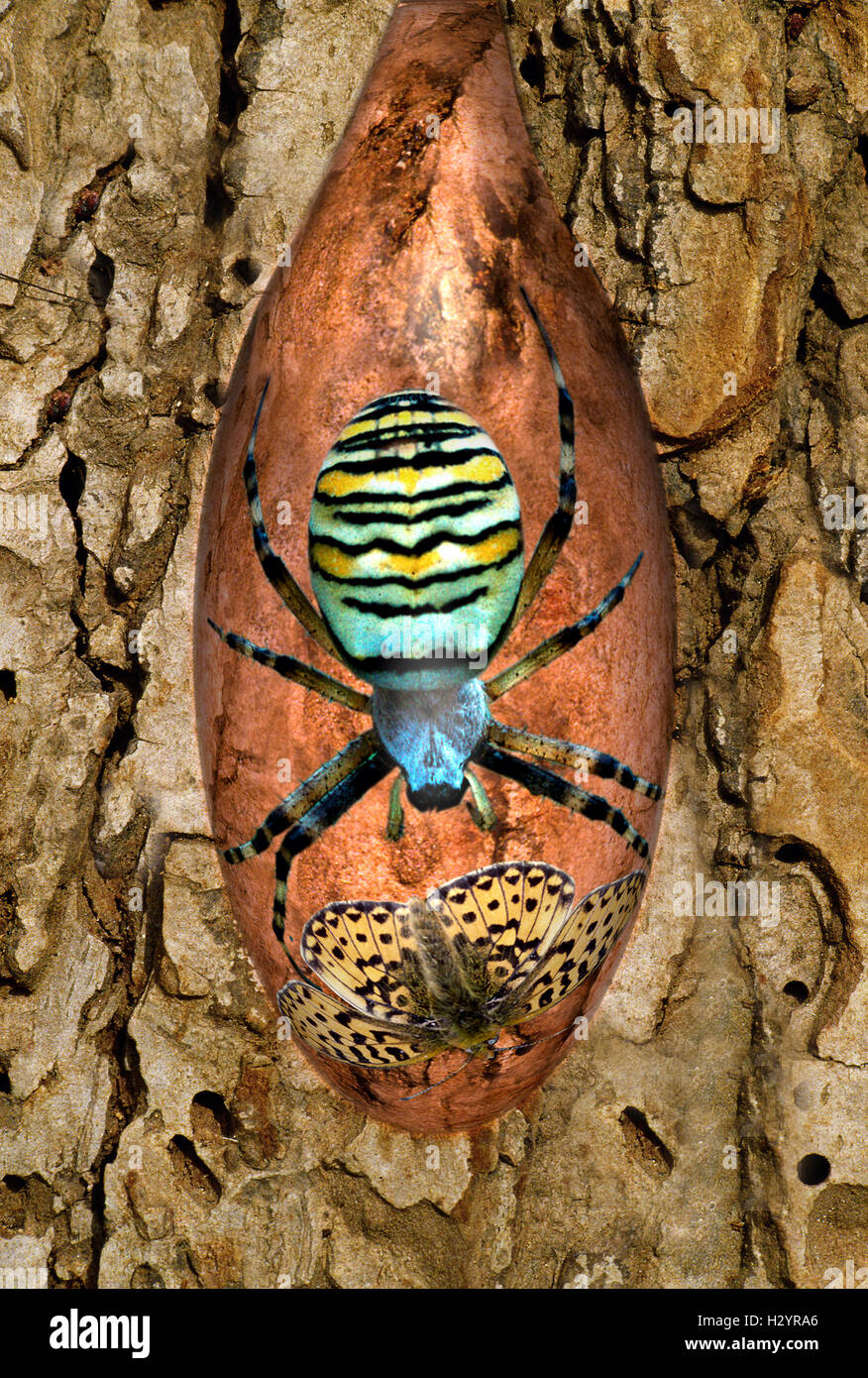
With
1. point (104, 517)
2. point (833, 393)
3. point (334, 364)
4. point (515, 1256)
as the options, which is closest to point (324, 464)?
point (334, 364)

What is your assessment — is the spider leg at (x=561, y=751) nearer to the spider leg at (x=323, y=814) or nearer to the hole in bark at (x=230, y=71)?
the spider leg at (x=323, y=814)

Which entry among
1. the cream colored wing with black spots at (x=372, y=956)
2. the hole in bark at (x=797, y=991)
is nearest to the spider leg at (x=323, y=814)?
the cream colored wing with black spots at (x=372, y=956)

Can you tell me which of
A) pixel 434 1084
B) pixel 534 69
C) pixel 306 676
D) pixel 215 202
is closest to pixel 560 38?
pixel 534 69

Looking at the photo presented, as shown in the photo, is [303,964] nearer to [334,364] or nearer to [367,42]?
[334,364]

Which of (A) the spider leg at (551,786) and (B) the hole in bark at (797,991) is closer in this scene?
(A) the spider leg at (551,786)

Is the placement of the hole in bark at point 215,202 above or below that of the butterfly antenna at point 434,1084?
above

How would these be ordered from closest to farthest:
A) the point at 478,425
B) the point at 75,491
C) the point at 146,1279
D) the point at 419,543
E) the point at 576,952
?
the point at 419,543
the point at 478,425
the point at 576,952
the point at 146,1279
the point at 75,491

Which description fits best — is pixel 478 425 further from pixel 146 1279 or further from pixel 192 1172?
pixel 146 1279
